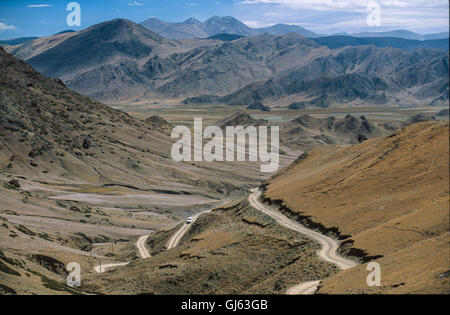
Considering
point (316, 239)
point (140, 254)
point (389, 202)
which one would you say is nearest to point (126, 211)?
point (140, 254)

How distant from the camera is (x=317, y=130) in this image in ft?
605

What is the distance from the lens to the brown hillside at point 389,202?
29.5 meters

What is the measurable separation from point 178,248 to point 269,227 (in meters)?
8.54

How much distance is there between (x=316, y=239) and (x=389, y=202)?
313 inches

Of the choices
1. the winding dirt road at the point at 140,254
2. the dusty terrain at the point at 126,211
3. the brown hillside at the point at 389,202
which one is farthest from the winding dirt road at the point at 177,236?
the brown hillside at the point at 389,202

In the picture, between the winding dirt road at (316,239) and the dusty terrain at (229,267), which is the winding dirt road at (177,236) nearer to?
the dusty terrain at (229,267)

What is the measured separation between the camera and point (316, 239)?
42.4 metres

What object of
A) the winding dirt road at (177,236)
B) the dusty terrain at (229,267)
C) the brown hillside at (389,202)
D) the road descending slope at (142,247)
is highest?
the brown hillside at (389,202)

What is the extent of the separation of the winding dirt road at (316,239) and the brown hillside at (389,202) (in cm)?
111

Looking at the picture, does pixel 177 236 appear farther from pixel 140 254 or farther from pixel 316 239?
pixel 316 239

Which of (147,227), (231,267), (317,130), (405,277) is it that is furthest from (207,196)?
(317,130)

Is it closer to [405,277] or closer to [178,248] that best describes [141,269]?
[178,248]

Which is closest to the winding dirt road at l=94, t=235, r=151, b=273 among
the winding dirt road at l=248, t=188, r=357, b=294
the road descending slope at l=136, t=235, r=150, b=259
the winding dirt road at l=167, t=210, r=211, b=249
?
the road descending slope at l=136, t=235, r=150, b=259

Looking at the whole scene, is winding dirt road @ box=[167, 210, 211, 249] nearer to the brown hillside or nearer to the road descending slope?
the road descending slope
